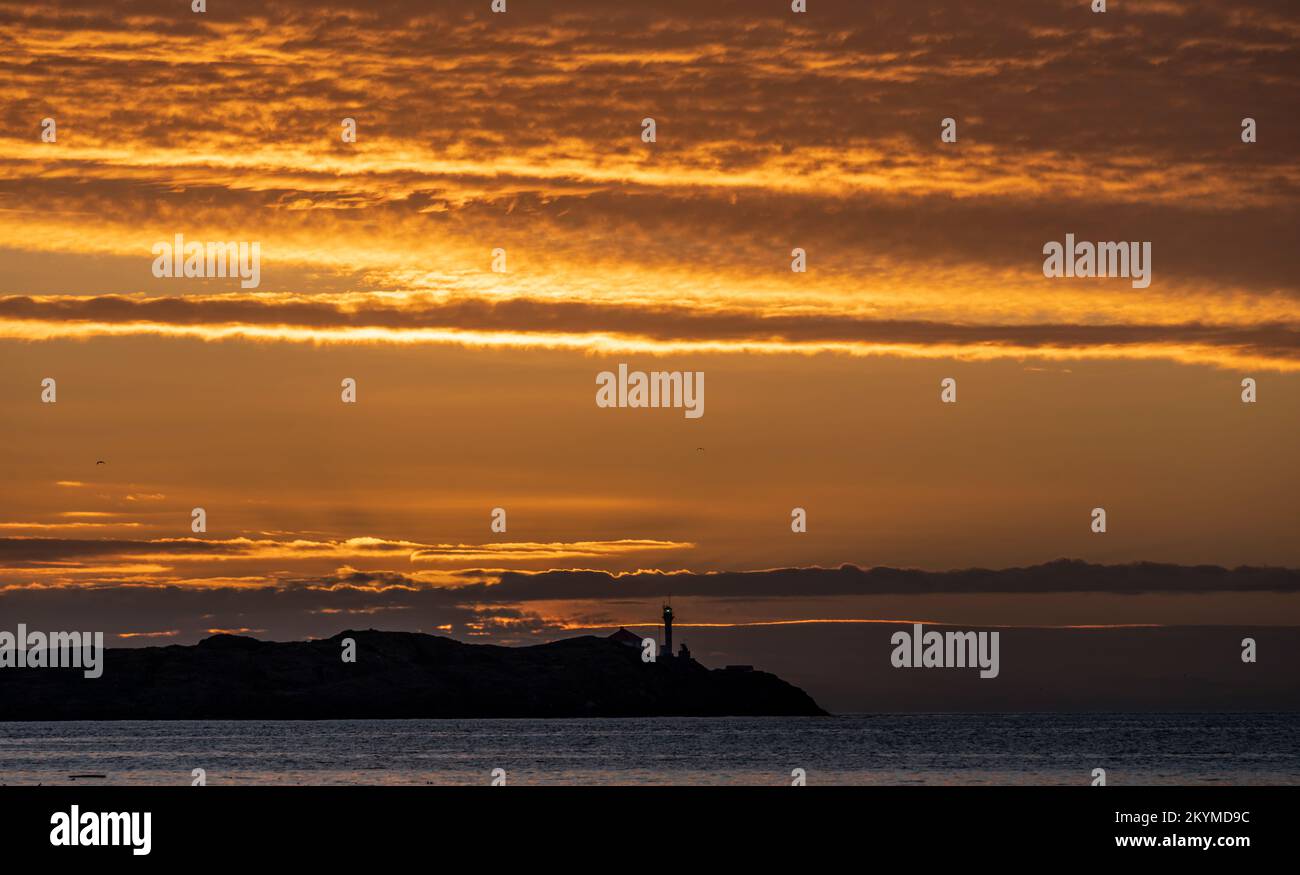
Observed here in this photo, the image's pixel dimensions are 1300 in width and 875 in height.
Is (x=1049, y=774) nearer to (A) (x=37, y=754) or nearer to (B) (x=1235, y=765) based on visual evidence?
(B) (x=1235, y=765)
